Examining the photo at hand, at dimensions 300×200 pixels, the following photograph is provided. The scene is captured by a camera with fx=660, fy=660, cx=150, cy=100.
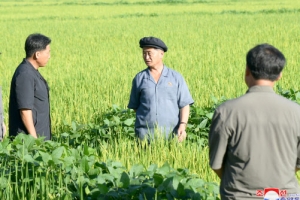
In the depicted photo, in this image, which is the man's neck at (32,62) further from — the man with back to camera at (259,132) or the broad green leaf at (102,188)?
the man with back to camera at (259,132)

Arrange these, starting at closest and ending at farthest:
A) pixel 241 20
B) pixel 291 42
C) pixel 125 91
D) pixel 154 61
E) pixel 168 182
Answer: pixel 168 182 < pixel 154 61 < pixel 125 91 < pixel 291 42 < pixel 241 20

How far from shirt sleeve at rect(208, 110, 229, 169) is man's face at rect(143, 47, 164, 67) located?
2.23 metres

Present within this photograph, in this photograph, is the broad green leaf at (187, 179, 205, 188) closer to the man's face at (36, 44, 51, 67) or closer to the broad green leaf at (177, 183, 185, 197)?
the broad green leaf at (177, 183, 185, 197)

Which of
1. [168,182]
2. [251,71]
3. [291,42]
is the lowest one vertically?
[168,182]

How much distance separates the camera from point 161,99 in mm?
4969

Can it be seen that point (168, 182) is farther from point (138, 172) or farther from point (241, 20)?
point (241, 20)

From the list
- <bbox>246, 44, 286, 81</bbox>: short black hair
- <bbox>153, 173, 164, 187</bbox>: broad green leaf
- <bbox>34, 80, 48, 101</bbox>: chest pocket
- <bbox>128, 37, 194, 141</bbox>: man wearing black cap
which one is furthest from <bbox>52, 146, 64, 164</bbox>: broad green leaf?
<bbox>246, 44, 286, 81</bbox>: short black hair

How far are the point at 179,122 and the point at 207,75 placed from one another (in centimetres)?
514

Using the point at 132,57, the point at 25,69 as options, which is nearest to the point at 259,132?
the point at 25,69

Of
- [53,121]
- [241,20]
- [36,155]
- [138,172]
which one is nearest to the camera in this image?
[138,172]

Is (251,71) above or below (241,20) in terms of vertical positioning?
below

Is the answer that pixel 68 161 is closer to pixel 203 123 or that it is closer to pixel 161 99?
pixel 161 99

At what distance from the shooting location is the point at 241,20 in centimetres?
2245

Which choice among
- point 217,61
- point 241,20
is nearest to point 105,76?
point 217,61
